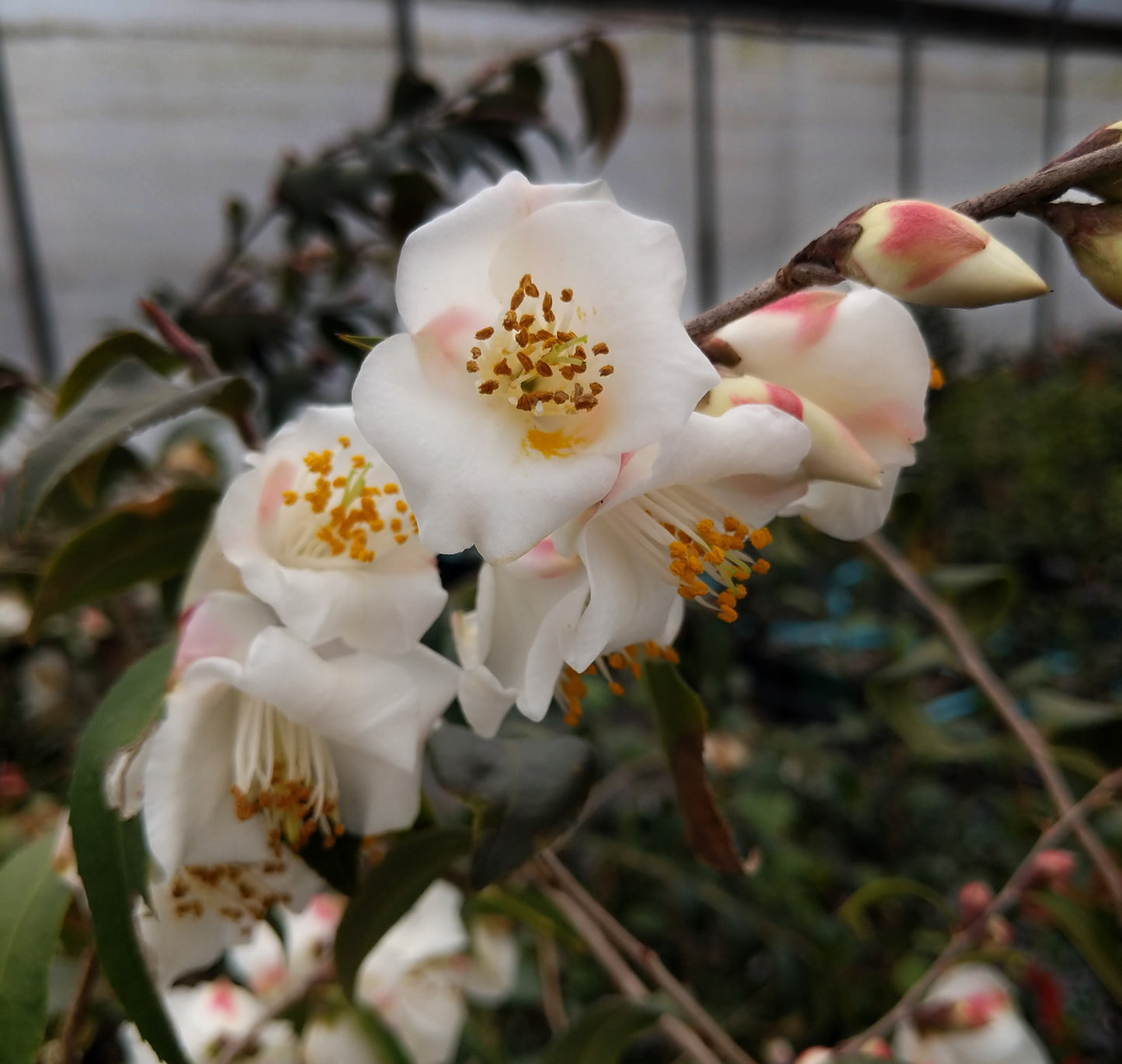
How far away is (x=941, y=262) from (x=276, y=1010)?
22.1 inches

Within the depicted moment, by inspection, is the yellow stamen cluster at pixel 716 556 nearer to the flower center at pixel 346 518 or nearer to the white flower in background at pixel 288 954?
the flower center at pixel 346 518

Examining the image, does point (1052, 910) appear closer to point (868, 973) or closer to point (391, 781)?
point (391, 781)

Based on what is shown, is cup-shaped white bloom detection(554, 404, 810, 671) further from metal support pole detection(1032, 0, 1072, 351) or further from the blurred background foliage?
metal support pole detection(1032, 0, 1072, 351)

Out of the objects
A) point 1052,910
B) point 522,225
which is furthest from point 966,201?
point 1052,910

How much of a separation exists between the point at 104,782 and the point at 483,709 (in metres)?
0.15

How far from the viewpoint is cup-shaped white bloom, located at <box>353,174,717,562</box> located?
252mm

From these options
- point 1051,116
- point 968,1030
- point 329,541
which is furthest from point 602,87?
point 1051,116

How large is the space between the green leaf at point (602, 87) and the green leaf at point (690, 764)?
2.90ft

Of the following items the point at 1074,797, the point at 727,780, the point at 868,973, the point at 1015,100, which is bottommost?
the point at 868,973

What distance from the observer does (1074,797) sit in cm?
75

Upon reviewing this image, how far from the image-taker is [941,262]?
0.25 metres

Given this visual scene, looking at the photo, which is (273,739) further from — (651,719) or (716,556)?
(651,719)

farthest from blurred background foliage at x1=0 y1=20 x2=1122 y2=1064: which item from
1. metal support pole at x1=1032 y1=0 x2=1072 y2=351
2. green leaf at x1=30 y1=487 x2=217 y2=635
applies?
metal support pole at x1=1032 y1=0 x2=1072 y2=351

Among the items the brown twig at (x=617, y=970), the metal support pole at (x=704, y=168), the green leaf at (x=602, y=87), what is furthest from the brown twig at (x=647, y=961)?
the metal support pole at (x=704, y=168)
